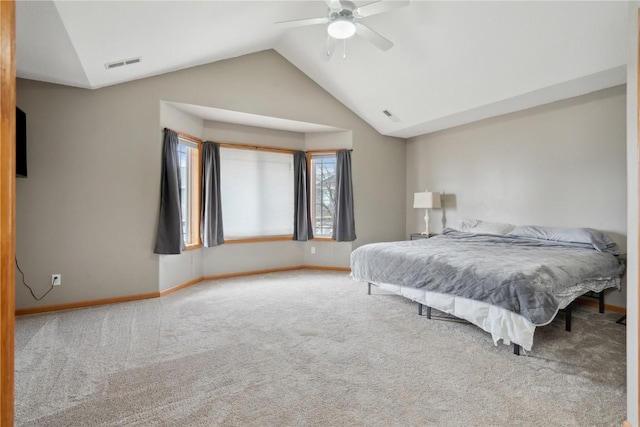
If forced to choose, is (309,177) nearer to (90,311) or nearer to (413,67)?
(413,67)

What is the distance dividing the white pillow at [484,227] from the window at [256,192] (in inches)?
109

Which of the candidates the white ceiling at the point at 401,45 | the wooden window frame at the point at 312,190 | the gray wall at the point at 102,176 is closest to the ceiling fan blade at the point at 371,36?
the white ceiling at the point at 401,45

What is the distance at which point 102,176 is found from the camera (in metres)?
3.51

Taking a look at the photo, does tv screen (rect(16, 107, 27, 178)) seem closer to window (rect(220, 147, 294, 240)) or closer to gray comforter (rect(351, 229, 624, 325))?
window (rect(220, 147, 294, 240))

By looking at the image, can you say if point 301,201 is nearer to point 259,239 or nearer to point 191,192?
point 259,239

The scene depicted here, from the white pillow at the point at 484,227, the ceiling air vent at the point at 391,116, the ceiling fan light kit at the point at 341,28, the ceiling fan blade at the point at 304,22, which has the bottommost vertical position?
the white pillow at the point at 484,227

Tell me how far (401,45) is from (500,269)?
2.60 meters

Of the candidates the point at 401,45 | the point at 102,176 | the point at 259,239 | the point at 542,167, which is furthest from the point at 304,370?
the point at 542,167

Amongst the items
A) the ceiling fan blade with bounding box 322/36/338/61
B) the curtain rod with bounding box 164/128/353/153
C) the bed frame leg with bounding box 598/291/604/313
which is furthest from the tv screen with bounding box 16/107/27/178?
the bed frame leg with bounding box 598/291/604/313

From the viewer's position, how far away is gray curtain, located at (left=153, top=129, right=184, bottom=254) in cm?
379

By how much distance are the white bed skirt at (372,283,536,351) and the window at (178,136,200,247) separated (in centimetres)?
326

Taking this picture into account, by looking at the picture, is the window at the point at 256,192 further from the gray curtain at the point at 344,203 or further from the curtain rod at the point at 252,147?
the gray curtain at the point at 344,203

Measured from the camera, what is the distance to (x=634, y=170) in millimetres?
1396

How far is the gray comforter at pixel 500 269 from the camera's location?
2242 millimetres
